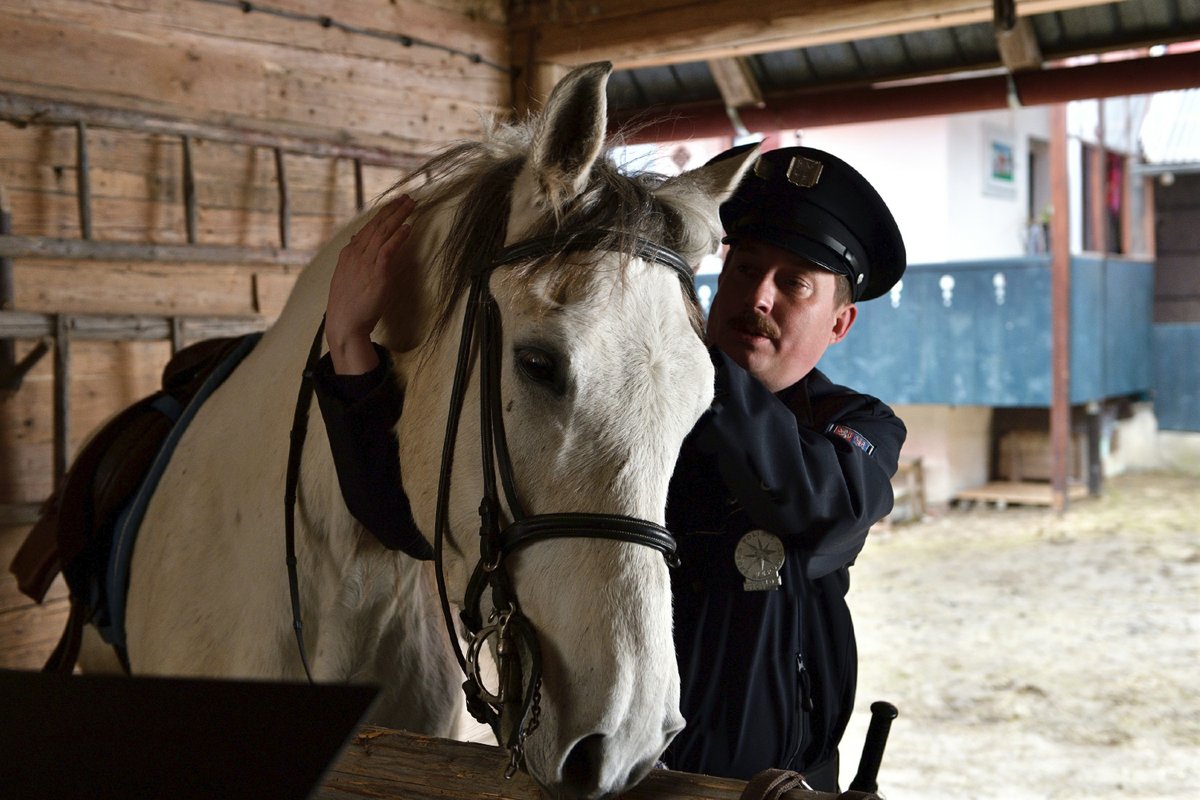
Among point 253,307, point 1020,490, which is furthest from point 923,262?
point 253,307

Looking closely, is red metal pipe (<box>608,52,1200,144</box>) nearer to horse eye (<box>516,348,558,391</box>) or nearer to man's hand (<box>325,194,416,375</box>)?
man's hand (<box>325,194,416,375</box>)

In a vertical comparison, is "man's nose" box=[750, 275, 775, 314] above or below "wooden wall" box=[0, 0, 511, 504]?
below

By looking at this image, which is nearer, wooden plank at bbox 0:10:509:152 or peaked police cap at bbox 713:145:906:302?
peaked police cap at bbox 713:145:906:302

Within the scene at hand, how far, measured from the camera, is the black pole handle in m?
1.14

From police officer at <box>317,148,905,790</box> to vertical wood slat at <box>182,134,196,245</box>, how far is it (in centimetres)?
238

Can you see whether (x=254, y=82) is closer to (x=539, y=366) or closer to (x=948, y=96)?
(x=948, y=96)

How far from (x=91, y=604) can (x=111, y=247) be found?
172cm

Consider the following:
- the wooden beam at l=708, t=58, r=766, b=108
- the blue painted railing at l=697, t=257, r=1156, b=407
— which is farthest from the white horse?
the blue painted railing at l=697, t=257, r=1156, b=407

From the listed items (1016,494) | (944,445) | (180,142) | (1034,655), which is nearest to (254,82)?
(180,142)

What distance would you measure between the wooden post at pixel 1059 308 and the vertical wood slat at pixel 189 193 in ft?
22.8

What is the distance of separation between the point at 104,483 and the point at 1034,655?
4.67m

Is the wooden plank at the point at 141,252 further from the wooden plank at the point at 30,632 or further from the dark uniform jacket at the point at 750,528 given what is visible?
the dark uniform jacket at the point at 750,528

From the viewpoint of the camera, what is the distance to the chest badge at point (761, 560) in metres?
1.27

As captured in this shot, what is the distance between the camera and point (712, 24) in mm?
3762
